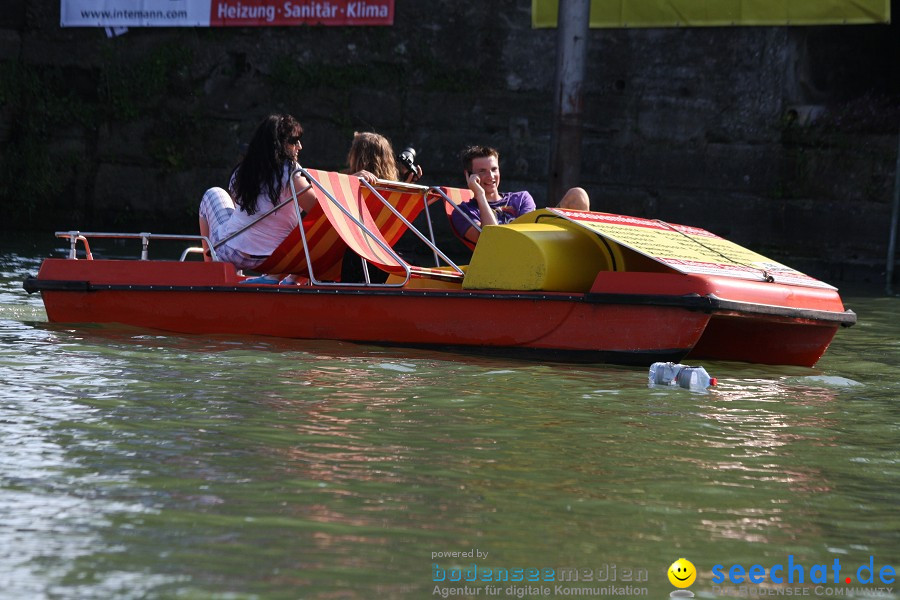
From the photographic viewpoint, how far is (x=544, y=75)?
50.6 feet

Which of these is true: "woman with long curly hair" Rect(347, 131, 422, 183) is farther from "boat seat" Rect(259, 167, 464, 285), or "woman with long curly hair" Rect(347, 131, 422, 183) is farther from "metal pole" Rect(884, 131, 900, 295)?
"metal pole" Rect(884, 131, 900, 295)

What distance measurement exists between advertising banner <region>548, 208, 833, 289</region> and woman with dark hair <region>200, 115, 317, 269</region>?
1621mm

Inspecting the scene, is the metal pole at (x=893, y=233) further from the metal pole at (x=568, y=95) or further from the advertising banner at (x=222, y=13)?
the advertising banner at (x=222, y=13)

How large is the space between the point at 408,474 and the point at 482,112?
11.5 m

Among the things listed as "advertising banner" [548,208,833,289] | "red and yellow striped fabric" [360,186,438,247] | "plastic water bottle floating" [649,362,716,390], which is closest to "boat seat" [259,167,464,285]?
"red and yellow striped fabric" [360,186,438,247]

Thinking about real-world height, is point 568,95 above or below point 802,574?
above

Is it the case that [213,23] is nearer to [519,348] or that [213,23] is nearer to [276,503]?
[519,348]

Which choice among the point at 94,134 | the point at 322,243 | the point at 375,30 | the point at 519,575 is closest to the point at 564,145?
the point at 375,30

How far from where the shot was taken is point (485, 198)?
324 inches

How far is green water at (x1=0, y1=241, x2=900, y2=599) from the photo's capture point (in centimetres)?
342

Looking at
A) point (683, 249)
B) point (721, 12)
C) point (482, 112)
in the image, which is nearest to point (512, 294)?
point (683, 249)

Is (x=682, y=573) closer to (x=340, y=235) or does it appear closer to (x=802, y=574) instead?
(x=802, y=574)

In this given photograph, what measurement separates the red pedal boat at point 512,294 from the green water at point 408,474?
0.95ft

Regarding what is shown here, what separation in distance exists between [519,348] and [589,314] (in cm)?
45
